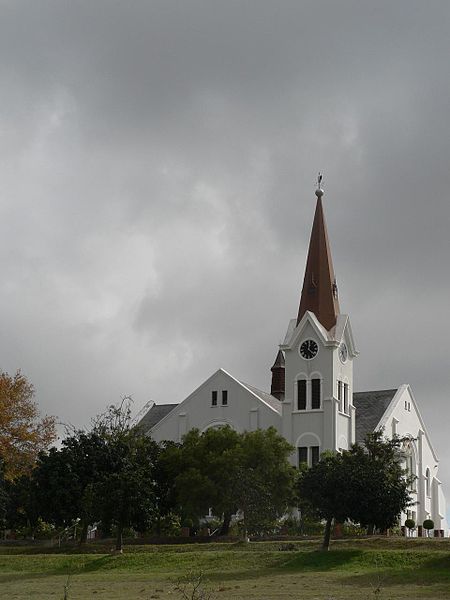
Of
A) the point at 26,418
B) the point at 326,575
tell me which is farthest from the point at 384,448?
the point at 26,418

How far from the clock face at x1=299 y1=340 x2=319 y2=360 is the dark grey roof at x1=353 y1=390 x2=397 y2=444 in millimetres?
7942

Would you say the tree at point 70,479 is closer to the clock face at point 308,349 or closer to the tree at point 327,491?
the tree at point 327,491

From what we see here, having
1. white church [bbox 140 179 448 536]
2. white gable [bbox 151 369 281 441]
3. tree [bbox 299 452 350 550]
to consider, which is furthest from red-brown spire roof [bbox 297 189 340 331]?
tree [bbox 299 452 350 550]

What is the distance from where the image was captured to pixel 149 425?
300 ft

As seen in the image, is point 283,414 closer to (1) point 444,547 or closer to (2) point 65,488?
(2) point 65,488

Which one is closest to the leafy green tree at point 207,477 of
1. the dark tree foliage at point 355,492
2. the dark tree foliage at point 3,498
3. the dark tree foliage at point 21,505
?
the dark tree foliage at point 21,505

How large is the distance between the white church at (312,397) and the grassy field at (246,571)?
2553 cm

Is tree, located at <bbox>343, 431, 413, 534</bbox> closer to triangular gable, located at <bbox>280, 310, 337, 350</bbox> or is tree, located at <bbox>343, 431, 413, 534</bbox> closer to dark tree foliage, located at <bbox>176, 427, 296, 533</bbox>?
dark tree foliage, located at <bbox>176, 427, 296, 533</bbox>

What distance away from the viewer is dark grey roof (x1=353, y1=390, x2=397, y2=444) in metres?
83.2

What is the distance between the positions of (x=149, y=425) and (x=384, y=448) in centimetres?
3648

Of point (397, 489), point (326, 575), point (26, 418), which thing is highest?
point (26, 418)

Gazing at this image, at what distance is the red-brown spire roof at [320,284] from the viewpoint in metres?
80.3

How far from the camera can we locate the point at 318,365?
260 feet

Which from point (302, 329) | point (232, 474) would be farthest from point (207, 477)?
point (302, 329)
